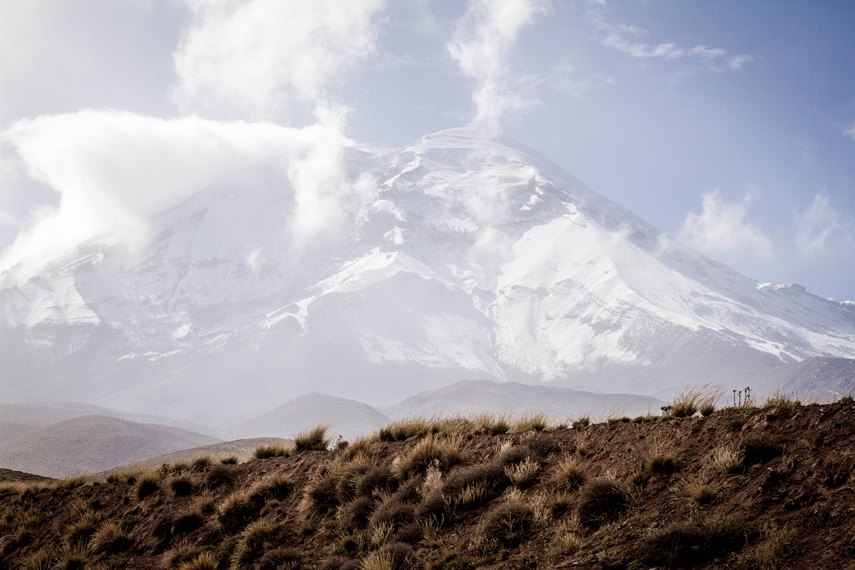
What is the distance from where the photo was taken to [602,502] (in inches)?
340

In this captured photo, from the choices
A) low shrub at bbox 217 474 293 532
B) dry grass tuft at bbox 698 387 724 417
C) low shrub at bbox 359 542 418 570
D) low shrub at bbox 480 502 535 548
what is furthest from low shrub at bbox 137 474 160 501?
dry grass tuft at bbox 698 387 724 417

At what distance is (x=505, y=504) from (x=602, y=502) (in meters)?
1.52

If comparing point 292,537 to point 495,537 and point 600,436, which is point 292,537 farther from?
point 600,436

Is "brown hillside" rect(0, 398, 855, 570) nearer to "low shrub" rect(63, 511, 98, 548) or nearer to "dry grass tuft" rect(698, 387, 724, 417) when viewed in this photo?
"low shrub" rect(63, 511, 98, 548)

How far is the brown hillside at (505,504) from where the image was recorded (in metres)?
7.09

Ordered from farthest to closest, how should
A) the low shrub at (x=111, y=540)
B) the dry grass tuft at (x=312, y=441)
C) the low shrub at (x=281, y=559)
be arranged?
the dry grass tuft at (x=312, y=441), the low shrub at (x=111, y=540), the low shrub at (x=281, y=559)

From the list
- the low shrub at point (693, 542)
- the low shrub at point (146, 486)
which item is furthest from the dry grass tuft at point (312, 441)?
the low shrub at point (693, 542)

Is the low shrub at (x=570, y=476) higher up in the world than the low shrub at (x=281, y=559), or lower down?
higher up

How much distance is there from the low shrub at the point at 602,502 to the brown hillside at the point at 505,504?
24 millimetres

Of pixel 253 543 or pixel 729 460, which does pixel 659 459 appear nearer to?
Answer: pixel 729 460

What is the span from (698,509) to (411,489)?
16.8ft

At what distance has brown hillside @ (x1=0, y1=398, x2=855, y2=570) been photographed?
709 cm

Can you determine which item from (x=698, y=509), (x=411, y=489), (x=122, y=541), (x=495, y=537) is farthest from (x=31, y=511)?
(x=698, y=509)

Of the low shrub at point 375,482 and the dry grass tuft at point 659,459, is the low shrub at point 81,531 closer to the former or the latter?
the low shrub at point 375,482
